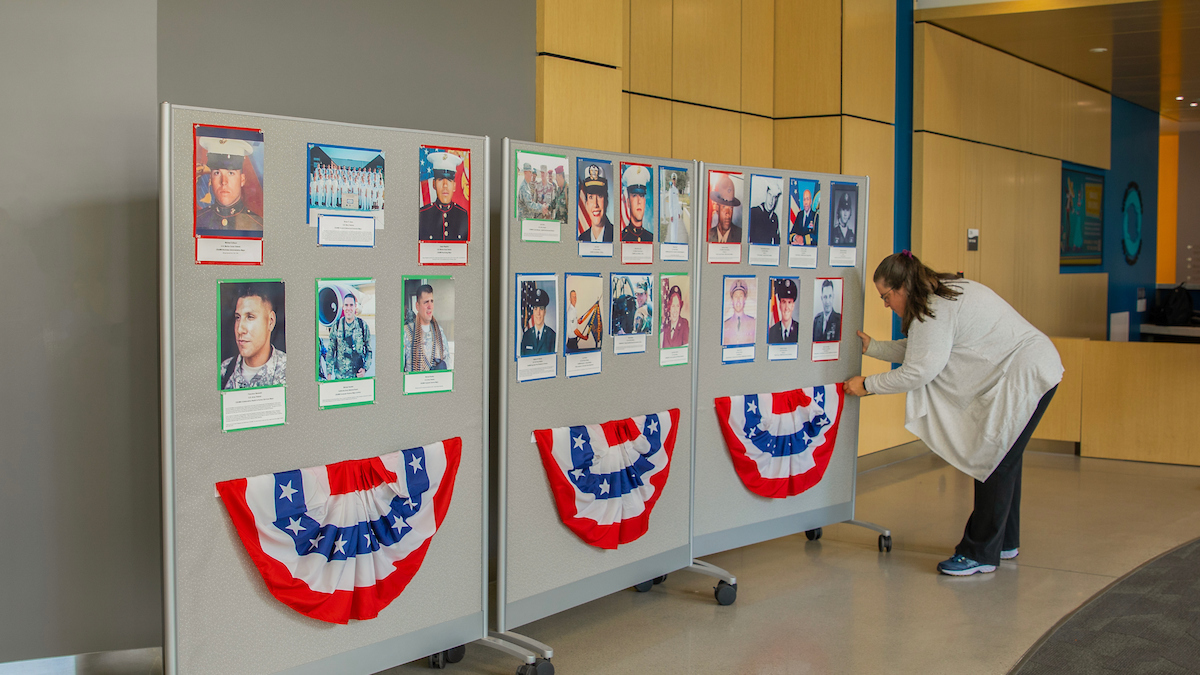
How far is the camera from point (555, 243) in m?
3.20

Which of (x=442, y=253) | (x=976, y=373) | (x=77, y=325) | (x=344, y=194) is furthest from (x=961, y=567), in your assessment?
(x=77, y=325)

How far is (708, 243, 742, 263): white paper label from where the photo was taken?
375cm

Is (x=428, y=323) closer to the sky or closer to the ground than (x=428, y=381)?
closer to the sky

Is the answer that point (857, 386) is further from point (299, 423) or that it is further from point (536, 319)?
point (299, 423)

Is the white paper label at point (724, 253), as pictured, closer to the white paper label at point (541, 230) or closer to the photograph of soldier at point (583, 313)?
the photograph of soldier at point (583, 313)

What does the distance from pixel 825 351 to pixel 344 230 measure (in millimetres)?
2472

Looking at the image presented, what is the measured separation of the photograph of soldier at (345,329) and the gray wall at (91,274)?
2.20 ft

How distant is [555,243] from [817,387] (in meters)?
1.65

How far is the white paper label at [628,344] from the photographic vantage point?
3.43 metres

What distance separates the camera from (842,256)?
14.0ft

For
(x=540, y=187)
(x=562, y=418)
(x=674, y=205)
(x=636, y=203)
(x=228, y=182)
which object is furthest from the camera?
(x=674, y=205)

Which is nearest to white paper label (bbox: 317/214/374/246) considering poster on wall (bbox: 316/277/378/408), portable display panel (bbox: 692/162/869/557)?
poster on wall (bbox: 316/277/378/408)

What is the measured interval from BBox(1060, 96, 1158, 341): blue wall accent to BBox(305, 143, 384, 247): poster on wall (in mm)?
8498

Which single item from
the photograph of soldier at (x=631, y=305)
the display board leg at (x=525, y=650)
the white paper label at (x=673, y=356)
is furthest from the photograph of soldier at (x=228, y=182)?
the white paper label at (x=673, y=356)
